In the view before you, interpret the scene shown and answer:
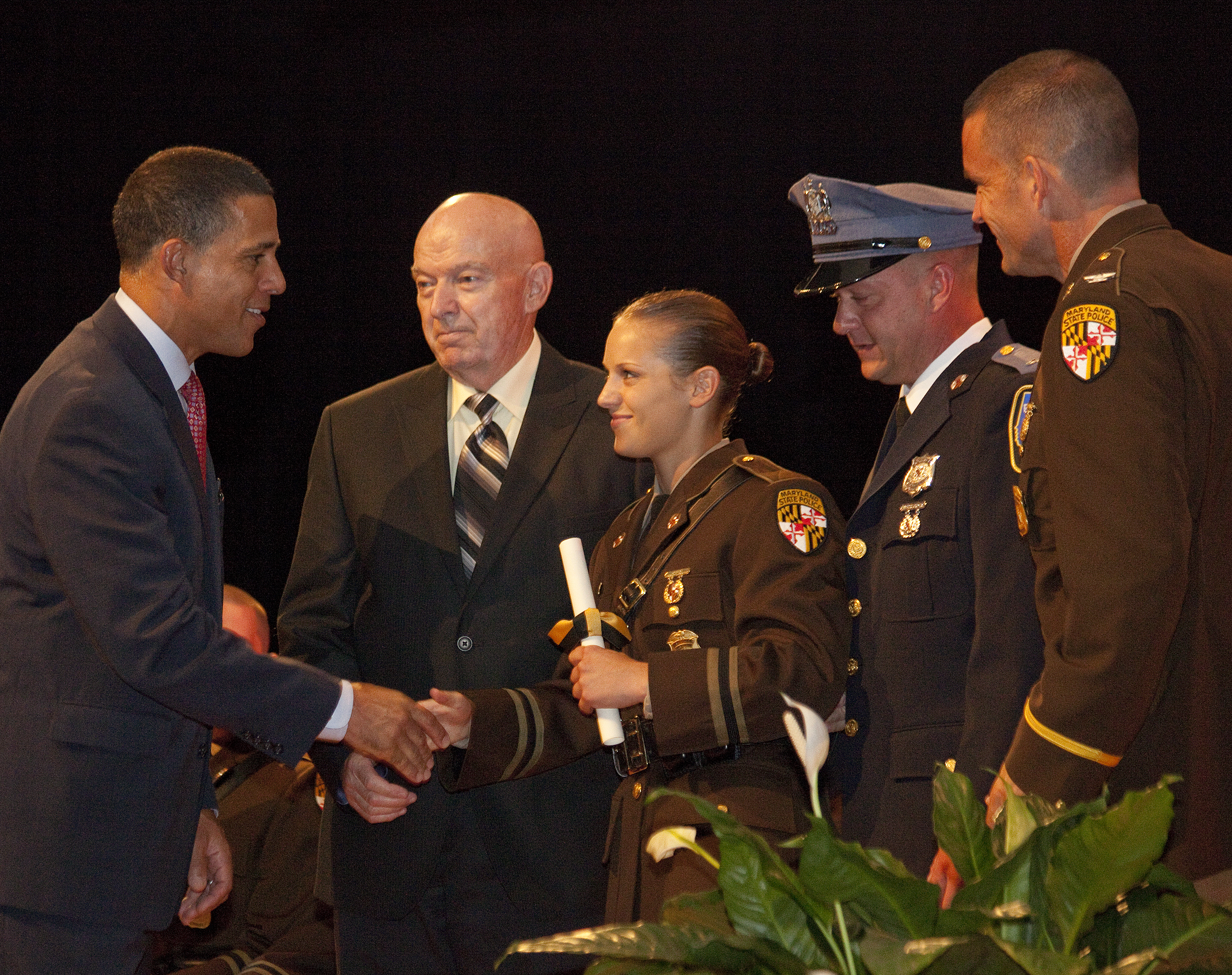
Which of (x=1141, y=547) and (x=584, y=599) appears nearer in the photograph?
(x=1141, y=547)

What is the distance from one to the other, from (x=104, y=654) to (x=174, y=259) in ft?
2.44

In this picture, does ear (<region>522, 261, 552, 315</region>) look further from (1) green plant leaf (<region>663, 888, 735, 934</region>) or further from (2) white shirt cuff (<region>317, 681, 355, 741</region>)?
(1) green plant leaf (<region>663, 888, 735, 934</region>)

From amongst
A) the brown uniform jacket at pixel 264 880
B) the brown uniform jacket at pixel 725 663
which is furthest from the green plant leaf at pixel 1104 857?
the brown uniform jacket at pixel 264 880

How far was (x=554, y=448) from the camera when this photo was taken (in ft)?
8.68

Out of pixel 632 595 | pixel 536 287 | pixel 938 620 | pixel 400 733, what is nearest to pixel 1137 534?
pixel 938 620

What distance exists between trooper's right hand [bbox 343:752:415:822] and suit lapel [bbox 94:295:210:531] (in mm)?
599

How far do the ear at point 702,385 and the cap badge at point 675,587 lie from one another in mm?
358

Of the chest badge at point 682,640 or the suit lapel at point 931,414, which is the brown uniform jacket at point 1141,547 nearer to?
the suit lapel at point 931,414

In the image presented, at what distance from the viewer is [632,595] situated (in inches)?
89.5

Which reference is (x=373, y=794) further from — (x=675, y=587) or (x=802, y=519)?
(x=802, y=519)

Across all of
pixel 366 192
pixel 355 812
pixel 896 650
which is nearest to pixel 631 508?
pixel 896 650

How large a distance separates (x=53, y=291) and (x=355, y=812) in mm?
2457

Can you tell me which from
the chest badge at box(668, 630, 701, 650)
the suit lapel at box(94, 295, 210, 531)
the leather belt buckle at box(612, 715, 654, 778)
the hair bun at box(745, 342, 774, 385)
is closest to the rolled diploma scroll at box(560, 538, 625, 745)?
the leather belt buckle at box(612, 715, 654, 778)

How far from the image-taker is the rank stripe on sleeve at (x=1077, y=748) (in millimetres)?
1580
